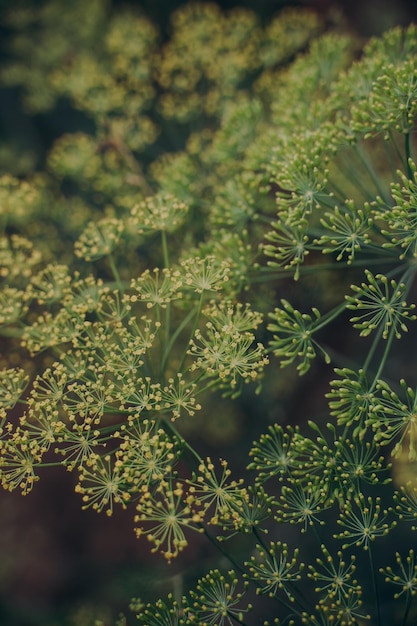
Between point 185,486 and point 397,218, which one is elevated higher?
point 397,218

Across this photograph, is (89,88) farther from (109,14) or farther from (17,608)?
(17,608)

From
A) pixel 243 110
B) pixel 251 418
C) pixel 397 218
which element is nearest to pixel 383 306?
pixel 397 218

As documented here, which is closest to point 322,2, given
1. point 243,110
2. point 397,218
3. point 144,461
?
point 243,110

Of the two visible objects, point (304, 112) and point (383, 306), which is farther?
point (304, 112)

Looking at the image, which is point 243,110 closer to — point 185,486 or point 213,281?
point 213,281

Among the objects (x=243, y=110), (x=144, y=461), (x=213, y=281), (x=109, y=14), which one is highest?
(x=109, y=14)

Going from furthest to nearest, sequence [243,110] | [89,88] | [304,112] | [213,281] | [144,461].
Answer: [89,88] → [243,110] → [304,112] → [213,281] → [144,461]

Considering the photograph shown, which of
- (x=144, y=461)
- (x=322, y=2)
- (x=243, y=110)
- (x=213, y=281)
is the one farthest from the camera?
(x=322, y=2)
